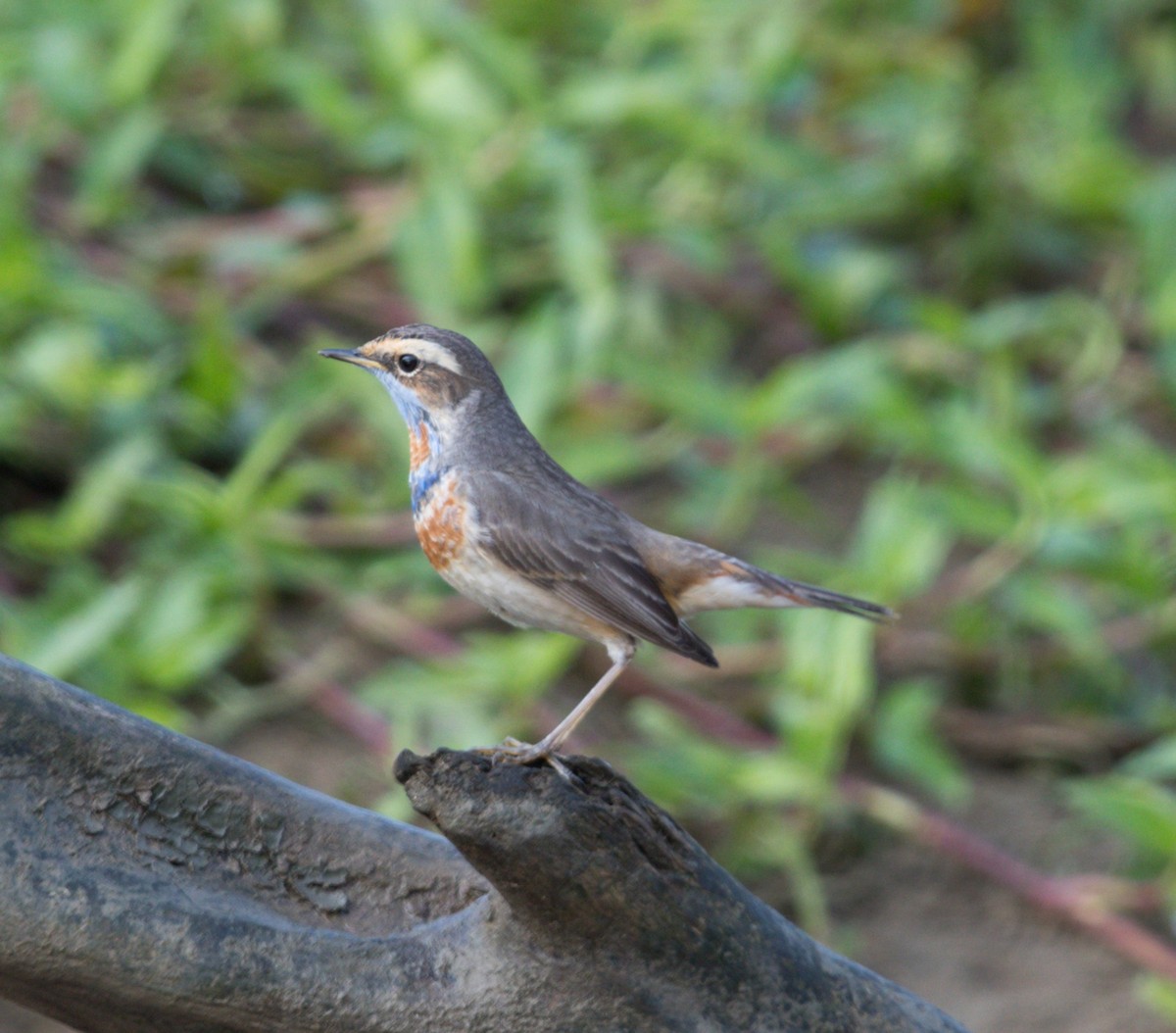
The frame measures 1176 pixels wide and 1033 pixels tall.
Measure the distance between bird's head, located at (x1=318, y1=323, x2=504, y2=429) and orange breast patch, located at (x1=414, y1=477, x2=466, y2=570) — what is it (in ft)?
0.65

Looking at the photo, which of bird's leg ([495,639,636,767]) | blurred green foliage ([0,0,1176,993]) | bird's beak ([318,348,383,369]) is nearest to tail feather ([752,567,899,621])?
bird's leg ([495,639,636,767])

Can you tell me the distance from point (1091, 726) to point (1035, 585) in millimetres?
582

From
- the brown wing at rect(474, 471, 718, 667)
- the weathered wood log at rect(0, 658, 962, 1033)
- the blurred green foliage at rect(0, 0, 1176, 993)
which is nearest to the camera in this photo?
the weathered wood log at rect(0, 658, 962, 1033)

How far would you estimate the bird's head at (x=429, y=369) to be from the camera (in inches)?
138

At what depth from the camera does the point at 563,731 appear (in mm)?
3086

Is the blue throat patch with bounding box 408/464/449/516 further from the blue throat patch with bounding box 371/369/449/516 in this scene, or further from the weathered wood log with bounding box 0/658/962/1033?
the weathered wood log with bounding box 0/658/962/1033

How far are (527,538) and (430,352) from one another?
0.44m

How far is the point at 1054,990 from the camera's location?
4832 millimetres

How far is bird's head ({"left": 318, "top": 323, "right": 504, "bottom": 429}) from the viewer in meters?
3.51

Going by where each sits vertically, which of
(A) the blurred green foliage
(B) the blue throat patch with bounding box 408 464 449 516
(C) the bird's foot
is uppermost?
(A) the blurred green foliage

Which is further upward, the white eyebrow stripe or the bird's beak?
the white eyebrow stripe

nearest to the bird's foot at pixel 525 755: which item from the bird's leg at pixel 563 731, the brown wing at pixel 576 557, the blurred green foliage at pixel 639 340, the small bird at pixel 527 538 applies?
the bird's leg at pixel 563 731

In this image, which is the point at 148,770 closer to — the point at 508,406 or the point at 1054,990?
the point at 508,406

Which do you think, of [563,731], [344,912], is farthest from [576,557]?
[344,912]
